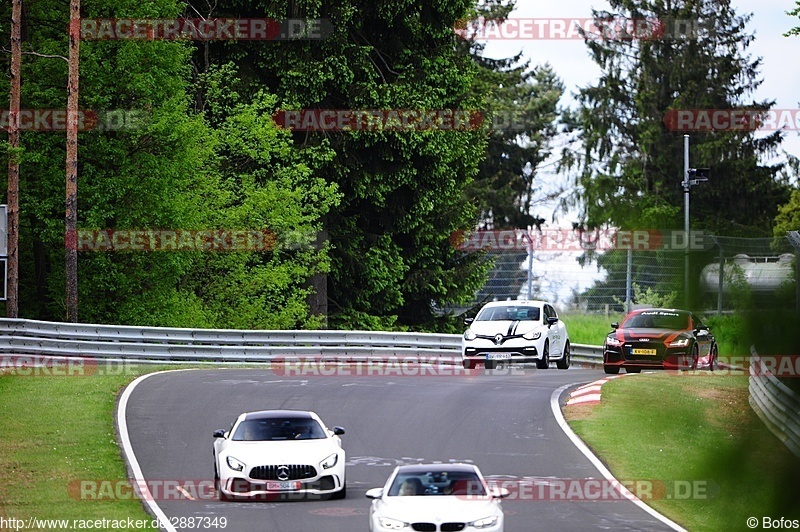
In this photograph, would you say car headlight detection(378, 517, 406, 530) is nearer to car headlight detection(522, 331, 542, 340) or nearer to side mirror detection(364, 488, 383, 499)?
side mirror detection(364, 488, 383, 499)

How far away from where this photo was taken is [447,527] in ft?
46.2

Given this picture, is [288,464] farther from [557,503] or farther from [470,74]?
[470,74]

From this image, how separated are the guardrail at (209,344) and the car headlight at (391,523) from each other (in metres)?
19.6

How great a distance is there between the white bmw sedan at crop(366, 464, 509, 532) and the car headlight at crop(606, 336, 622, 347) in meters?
17.0

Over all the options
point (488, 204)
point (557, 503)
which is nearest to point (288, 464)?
point (557, 503)

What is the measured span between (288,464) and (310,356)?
748 inches

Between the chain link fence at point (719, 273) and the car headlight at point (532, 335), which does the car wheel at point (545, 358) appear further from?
the chain link fence at point (719, 273)

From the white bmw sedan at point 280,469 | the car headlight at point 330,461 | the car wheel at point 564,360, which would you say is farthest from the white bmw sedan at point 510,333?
the car headlight at point 330,461

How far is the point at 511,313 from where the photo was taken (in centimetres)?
3231

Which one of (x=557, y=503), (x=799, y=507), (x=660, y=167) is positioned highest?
(x=660, y=167)

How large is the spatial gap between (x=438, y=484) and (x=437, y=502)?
37 cm

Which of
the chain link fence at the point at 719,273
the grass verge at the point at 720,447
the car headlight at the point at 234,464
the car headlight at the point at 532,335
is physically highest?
the chain link fence at the point at 719,273

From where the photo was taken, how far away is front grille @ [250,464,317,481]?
57.7 feet

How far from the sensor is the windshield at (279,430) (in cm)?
1827
